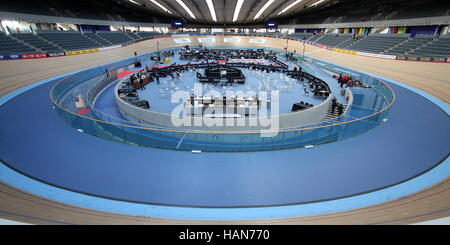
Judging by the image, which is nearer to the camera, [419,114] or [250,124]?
[250,124]

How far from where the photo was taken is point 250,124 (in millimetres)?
8234

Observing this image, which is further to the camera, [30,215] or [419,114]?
[419,114]

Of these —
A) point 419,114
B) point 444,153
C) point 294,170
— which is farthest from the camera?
point 419,114

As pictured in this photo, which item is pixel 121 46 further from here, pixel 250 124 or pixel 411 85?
pixel 411 85

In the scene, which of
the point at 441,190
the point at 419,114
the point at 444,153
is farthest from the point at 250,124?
the point at 419,114

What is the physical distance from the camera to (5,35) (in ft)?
70.0

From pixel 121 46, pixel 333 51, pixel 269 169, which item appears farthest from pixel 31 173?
pixel 333 51

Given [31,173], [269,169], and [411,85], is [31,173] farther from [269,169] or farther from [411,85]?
[411,85]

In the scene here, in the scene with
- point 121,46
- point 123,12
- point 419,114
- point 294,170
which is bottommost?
point 294,170

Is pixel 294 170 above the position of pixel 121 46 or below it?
below

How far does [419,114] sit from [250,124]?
28.4ft

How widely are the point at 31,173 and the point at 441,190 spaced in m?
11.0

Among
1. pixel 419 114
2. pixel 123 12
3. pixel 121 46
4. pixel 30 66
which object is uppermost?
pixel 123 12

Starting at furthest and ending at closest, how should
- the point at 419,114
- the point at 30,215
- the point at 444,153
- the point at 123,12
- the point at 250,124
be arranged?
the point at 123,12 < the point at 419,114 < the point at 250,124 < the point at 444,153 < the point at 30,215
